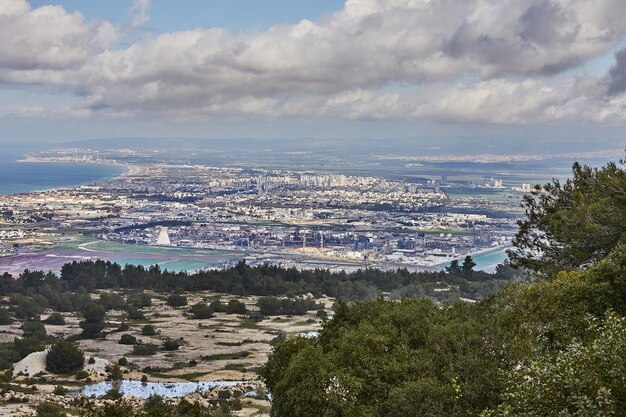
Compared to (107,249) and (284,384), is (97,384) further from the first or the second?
(107,249)

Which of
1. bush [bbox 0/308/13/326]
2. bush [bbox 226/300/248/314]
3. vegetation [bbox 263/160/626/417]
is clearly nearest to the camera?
vegetation [bbox 263/160/626/417]

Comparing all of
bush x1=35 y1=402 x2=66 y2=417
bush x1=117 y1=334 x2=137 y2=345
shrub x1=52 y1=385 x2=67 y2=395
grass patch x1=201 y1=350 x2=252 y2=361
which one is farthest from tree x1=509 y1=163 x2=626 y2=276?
bush x1=117 y1=334 x2=137 y2=345

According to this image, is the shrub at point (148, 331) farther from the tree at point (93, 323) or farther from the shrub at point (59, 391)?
the shrub at point (59, 391)

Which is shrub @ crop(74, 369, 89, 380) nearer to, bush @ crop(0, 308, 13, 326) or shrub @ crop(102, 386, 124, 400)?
shrub @ crop(102, 386, 124, 400)

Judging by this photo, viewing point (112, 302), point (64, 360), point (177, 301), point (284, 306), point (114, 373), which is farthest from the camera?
point (177, 301)

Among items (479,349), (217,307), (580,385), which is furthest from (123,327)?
(580,385)

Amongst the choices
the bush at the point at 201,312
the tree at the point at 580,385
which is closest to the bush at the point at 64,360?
the bush at the point at 201,312

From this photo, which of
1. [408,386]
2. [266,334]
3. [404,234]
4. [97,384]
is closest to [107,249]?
[404,234]

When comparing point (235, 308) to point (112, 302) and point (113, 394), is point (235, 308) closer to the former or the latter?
point (112, 302)
